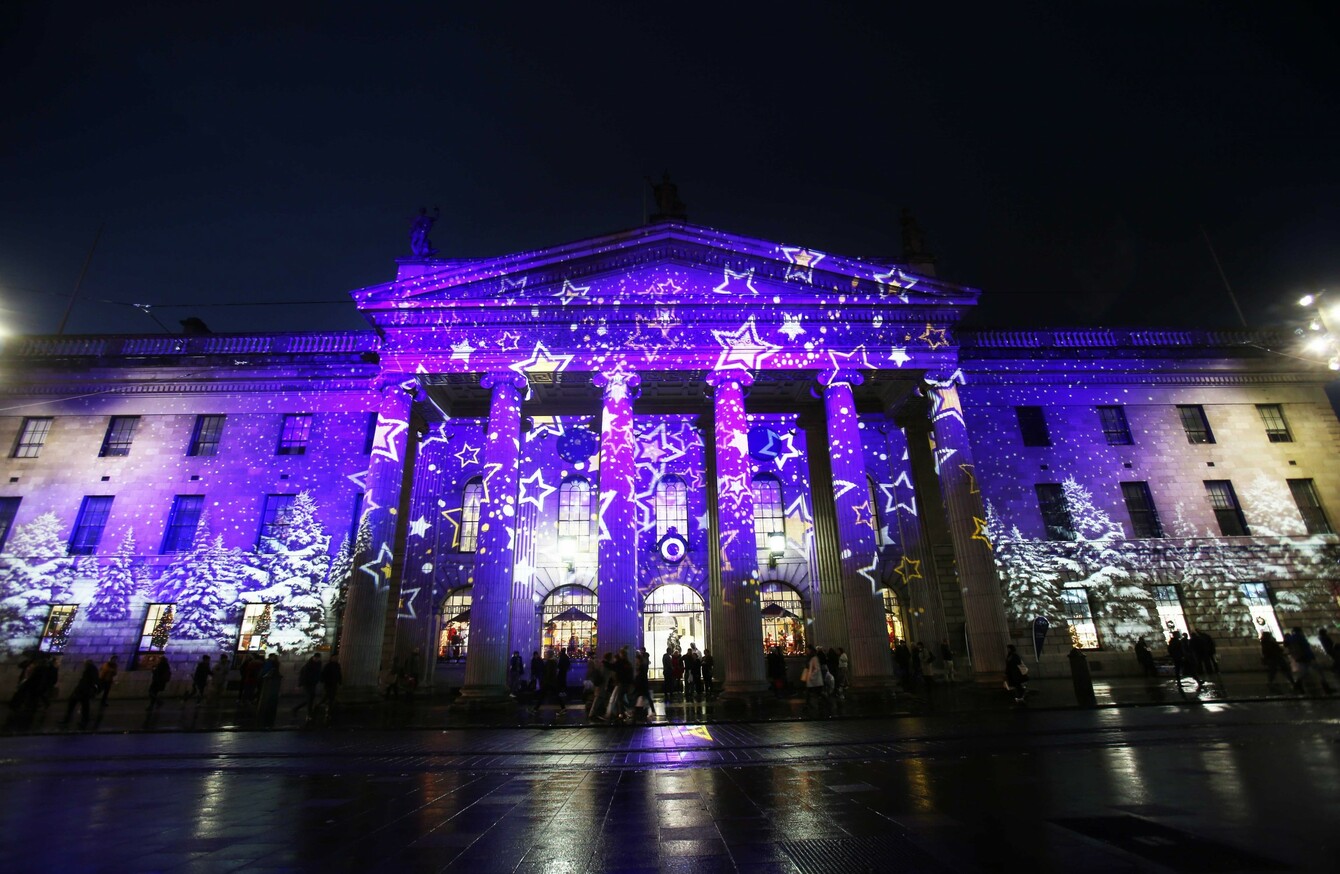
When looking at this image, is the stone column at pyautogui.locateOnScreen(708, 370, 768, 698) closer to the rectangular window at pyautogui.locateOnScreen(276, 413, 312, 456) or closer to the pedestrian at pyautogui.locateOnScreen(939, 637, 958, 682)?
the pedestrian at pyautogui.locateOnScreen(939, 637, 958, 682)

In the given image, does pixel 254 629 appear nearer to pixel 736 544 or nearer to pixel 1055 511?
pixel 736 544

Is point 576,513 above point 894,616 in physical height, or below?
above

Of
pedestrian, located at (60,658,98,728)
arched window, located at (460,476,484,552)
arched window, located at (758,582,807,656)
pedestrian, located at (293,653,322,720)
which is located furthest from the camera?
arched window, located at (460,476,484,552)

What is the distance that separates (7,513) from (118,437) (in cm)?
440

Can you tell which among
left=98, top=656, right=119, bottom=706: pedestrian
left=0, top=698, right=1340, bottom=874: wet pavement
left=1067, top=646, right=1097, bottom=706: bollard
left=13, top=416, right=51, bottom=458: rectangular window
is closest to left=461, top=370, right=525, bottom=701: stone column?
left=0, top=698, right=1340, bottom=874: wet pavement

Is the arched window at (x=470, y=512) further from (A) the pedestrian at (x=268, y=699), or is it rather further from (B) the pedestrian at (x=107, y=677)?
(B) the pedestrian at (x=107, y=677)

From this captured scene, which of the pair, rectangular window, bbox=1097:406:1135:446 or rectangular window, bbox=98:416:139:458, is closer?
rectangular window, bbox=98:416:139:458

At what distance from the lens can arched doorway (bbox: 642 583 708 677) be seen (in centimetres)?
2303

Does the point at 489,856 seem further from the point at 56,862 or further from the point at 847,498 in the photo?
the point at 847,498

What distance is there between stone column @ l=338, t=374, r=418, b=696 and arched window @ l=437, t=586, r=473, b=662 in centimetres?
459

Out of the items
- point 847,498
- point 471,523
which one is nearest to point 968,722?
point 847,498

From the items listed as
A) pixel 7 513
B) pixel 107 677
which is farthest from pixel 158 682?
pixel 7 513

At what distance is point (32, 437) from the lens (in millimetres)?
23812

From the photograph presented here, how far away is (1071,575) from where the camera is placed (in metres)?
22.6
